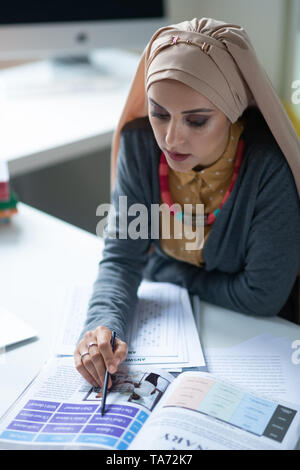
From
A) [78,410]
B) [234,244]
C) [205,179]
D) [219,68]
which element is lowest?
[78,410]

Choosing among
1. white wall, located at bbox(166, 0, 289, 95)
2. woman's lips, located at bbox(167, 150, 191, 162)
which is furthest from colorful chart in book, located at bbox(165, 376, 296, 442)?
white wall, located at bbox(166, 0, 289, 95)

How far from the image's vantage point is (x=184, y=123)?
2.91ft

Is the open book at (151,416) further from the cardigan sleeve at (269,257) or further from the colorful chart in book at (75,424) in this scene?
the cardigan sleeve at (269,257)

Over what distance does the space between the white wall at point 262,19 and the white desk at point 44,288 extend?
140 cm

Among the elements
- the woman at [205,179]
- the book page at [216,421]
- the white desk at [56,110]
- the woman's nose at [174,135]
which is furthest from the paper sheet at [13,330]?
the white desk at [56,110]

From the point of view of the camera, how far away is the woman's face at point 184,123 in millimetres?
866

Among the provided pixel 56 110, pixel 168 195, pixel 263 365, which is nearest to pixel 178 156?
pixel 168 195

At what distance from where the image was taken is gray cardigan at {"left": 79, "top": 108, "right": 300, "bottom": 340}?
3.20 feet

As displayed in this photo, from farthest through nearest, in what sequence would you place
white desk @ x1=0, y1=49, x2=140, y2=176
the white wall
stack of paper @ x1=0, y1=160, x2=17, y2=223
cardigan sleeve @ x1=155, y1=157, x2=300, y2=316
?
the white wall
white desk @ x1=0, y1=49, x2=140, y2=176
stack of paper @ x1=0, y1=160, x2=17, y2=223
cardigan sleeve @ x1=155, y1=157, x2=300, y2=316

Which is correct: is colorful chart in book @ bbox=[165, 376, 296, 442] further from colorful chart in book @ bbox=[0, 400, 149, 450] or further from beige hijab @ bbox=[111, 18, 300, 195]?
beige hijab @ bbox=[111, 18, 300, 195]

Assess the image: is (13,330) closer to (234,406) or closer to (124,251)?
(124,251)

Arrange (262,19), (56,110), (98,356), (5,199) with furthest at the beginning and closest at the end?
(262,19)
(56,110)
(5,199)
(98,356)

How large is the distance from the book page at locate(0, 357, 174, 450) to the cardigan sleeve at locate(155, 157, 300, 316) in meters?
0.25

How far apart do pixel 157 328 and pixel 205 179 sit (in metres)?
0.29
